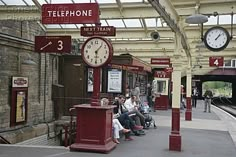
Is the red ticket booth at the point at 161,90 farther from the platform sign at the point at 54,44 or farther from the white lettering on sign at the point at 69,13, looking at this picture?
the white lettering on sign at the point at 69,13

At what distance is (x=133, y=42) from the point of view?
66.2 ft

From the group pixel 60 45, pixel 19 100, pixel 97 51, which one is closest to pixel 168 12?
pixel 97 51

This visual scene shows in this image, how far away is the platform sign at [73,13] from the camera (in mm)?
7727

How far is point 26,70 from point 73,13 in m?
5.91

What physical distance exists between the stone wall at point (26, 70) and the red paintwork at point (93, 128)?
4.07 m

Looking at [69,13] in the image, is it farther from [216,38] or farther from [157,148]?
[216,38]

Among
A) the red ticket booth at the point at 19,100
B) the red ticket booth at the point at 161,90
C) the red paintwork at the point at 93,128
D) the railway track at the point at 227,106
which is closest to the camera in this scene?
the red paintwork at the point at 93,128

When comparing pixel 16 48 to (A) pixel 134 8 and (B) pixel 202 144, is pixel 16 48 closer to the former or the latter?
(A) pixel 134 8

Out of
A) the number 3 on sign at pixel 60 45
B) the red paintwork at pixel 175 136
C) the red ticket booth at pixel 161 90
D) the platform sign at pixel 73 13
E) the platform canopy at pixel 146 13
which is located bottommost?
the red paintwork at pixel 175 136

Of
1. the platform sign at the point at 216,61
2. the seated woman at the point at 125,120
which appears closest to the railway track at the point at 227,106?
the platform sign at the point at 216,61

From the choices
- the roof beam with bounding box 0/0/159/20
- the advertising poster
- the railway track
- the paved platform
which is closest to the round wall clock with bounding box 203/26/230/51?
the roof beam with bounding box 0/0/159/20

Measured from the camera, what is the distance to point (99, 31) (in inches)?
334

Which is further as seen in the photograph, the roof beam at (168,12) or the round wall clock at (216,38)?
the round wall clock at (216,38)

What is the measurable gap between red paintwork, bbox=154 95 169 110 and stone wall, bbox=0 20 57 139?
313 inches
